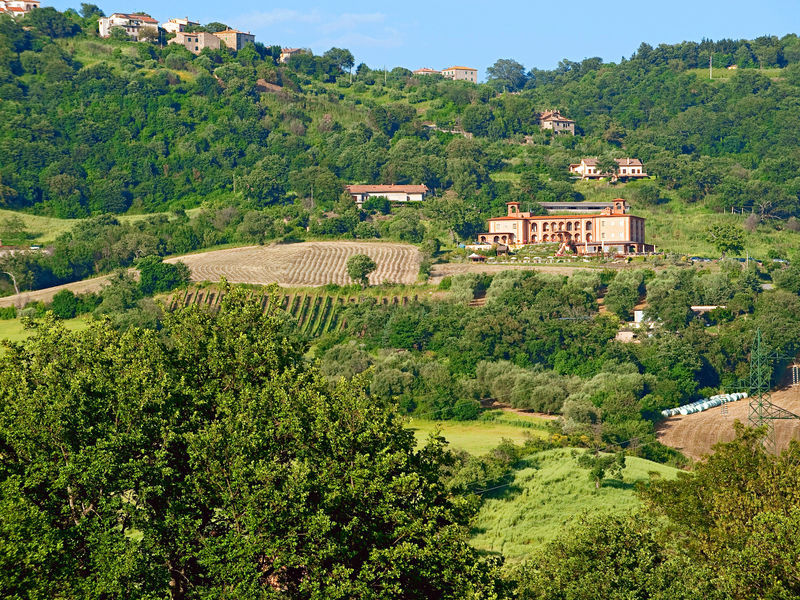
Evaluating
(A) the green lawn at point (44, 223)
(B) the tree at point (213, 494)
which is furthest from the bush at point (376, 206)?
(B) the tree at point (213, 494)

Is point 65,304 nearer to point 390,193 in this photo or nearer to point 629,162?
point 390,193

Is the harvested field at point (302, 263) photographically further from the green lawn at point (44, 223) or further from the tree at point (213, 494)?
the tree at point (213, 494)

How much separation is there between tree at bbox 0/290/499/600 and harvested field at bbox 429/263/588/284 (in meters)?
86.6

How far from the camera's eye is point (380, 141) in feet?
636

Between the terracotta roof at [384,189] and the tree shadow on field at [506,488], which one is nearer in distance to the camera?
the tree shadow on field at [506,488]

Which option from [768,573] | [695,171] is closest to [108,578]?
[768,573]

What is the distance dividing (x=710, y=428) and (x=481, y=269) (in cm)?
4905

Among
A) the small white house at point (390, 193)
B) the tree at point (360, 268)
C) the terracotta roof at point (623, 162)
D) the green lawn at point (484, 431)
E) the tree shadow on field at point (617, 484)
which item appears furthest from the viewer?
the terracotta roof at point (623, 162)

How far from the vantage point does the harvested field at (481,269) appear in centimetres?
12312

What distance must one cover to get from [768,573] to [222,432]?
18347 mm

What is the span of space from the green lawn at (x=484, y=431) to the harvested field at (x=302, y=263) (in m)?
41.7

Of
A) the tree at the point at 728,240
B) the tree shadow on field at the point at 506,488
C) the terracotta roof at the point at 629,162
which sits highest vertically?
the terracotta roof at the point at 629,162

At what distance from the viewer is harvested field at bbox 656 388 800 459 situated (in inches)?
3024

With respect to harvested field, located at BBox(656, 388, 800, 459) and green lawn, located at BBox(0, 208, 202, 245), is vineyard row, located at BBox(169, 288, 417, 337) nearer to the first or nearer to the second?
harvested field, located at BBox(656, 388, 800, 459)
